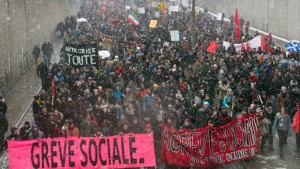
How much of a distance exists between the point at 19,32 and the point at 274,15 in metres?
19.8

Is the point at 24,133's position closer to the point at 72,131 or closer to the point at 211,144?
the point at 72,131

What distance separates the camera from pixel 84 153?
11.7 meters

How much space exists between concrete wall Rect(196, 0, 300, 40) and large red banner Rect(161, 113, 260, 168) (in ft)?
72.2

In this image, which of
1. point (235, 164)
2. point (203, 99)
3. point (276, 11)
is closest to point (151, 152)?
point (235, 164)

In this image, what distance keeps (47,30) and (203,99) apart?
2065 cm

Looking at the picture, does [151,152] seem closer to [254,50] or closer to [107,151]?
[107,151]

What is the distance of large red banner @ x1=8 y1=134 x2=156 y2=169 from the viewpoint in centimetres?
1152

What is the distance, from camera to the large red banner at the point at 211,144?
12.4m

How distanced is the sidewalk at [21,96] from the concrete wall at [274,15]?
1586cm

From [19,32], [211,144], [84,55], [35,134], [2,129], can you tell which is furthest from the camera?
[19,32]

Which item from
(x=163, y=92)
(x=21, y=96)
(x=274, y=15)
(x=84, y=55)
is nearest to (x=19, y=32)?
(x=21, y=96)

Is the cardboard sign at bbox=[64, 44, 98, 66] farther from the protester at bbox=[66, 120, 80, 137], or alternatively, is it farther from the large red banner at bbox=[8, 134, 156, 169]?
the large red banner at bbox=[8, 134, 156, 169]

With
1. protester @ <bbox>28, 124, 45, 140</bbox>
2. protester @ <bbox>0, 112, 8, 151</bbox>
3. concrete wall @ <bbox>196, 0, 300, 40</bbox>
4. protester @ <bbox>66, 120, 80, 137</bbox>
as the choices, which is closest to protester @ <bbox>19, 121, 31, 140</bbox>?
protester @ <bbox>28, 124, 45, 140</bbox>

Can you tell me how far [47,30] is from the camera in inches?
1398
